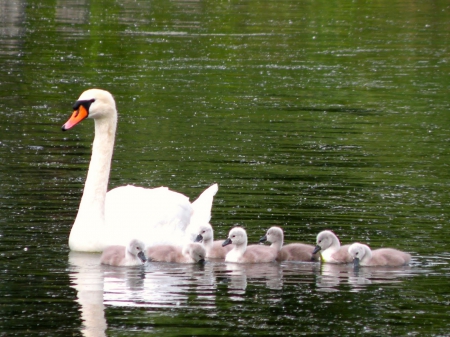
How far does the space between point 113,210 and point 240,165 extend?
431cm

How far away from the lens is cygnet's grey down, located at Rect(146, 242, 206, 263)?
10930 mm

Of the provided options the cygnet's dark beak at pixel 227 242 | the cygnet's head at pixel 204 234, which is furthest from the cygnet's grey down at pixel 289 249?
the cygnet's head at pixel 204 234

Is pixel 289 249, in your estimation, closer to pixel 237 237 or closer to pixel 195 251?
pixel 237 237

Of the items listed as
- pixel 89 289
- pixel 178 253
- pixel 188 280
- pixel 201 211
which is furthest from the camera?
pixel 201 211

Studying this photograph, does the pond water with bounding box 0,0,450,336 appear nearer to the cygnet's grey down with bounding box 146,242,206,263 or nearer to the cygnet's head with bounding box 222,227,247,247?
the cygnet's grey down with bounding box 146,242,206,263

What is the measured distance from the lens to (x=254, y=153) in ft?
56.2

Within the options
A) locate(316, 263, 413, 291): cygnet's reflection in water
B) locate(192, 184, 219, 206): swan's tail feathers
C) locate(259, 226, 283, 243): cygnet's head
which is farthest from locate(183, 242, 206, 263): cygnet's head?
locate(192, 184, 219, 206): swan's tail feathers

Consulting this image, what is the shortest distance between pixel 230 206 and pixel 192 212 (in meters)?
0.84

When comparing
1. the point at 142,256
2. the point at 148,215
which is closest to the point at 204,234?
the point at 148,215

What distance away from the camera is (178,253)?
36.4ft

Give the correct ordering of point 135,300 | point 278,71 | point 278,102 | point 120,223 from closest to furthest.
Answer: point 135,300 < point 120,223 < point 278,102 < point 278,71

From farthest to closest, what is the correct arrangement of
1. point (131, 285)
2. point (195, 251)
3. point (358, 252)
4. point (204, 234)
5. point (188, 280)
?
1. point (204, 234)
2. point (195, 251)
3. point (358, 252)
4. point (188, 280)
5. point (131, 285)

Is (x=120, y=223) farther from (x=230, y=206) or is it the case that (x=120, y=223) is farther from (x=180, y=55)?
(x=180, y=55)

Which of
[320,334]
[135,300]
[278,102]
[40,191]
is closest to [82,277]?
[135,300]
